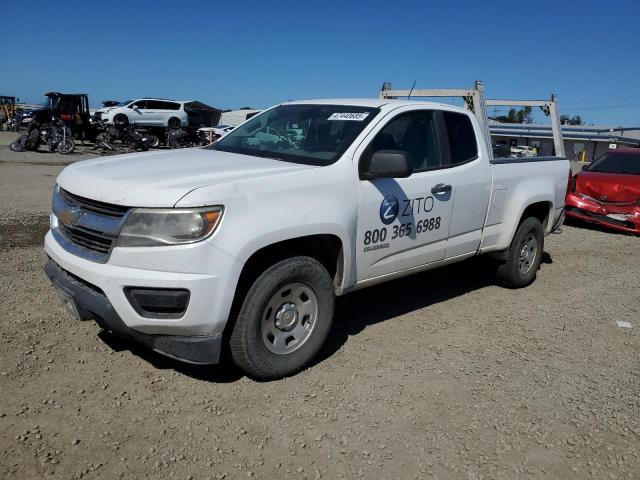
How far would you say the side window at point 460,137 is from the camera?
A: 4.61 meters

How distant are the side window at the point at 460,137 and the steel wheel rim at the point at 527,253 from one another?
4.70 ft

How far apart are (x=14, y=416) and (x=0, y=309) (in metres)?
1.68

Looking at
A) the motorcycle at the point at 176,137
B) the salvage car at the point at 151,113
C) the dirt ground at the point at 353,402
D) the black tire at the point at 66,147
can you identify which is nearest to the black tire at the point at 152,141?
the motorcycle at the point at 176,137

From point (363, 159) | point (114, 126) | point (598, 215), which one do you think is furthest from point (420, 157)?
point (114, 126)

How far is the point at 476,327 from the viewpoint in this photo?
467 cm

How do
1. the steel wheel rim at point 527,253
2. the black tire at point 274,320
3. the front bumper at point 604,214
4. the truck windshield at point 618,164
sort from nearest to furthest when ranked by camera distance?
the black tire at point 274,320 < the steel wheel rim at point 527,253 < the front bumper at point 604,214 < the truck windshield at point 618,164

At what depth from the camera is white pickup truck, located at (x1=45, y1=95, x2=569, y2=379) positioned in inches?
115

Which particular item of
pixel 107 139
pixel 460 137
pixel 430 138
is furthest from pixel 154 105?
pixel 430 138

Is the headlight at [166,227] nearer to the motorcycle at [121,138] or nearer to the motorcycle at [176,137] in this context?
the motorcycle at [121,138]

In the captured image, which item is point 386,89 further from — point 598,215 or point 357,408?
point 598,215

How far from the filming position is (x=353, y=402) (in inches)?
130

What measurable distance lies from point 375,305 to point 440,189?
1.35 meters

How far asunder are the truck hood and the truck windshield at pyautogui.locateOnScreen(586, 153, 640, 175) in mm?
8738

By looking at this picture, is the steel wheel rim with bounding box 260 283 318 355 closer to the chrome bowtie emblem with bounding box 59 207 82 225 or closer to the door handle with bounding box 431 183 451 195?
the chrome bowtie emblem with bounding box 59 207 82 225
